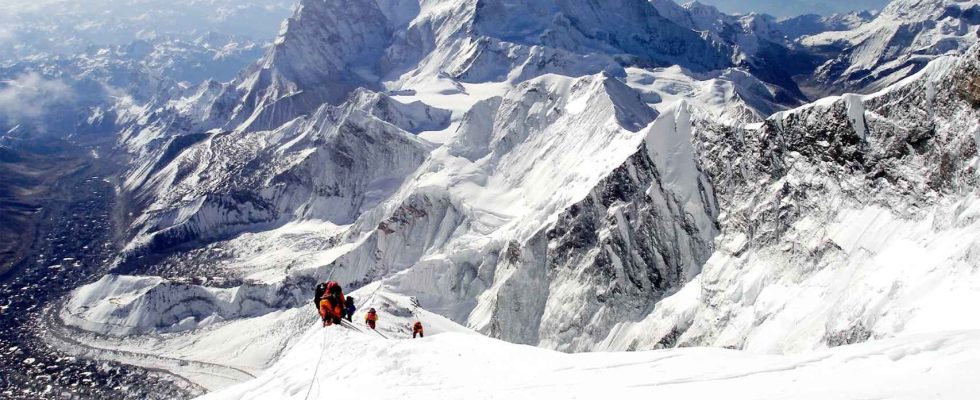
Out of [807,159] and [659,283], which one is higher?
[807,159]

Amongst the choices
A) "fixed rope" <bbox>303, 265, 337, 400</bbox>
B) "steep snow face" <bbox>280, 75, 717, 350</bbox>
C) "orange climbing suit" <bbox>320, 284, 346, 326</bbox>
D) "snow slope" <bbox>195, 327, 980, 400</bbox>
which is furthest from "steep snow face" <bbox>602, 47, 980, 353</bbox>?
"orange climbing suit" <bbox>320, 284, 346, 326</bbox>

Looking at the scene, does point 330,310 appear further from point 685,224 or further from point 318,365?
point 685,224

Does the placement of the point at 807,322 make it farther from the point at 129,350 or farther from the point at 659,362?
the point at 129,350

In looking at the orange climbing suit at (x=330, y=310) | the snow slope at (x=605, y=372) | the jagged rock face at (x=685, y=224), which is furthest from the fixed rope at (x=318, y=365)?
the jagged rock face at (x=685, y=224)

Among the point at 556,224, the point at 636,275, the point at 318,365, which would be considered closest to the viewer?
the point at 318,365

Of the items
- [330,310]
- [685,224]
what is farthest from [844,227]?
[330,310]

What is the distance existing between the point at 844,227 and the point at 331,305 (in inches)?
2366

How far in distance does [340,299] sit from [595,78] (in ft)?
481

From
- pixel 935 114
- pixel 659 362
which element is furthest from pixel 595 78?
pixel 659 362

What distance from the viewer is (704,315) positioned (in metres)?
87.8

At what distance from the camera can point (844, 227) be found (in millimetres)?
74938

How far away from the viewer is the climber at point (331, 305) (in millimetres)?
44625

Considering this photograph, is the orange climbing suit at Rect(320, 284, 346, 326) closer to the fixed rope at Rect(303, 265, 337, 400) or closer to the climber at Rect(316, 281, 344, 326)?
the climber at Rect(316, 281, 344, 326)

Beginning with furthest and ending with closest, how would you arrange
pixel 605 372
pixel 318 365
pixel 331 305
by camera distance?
pixel 331 305
pixel 318 365
pixel 605 372
